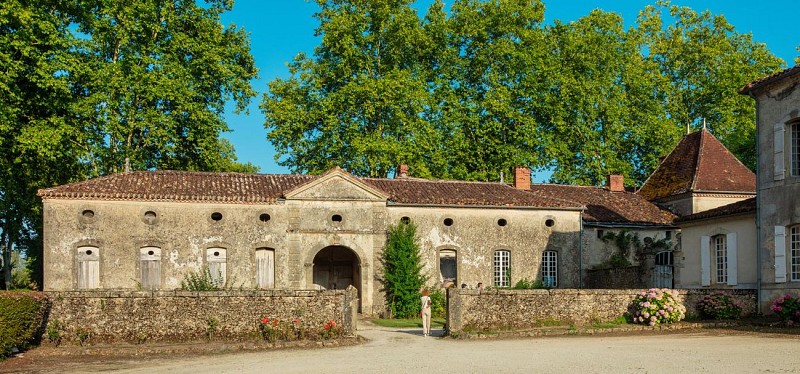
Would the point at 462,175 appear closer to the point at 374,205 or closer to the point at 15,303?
the point at 374,205

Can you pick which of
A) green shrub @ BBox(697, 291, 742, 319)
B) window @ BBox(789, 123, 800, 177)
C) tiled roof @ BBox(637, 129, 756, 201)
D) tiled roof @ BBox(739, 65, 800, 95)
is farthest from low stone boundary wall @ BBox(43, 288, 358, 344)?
tiled roof @ BBox(637, 129, 756, 201)

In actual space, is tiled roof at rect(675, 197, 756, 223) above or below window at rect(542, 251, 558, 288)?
above

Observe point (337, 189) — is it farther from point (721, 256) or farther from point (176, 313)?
point (721, 256)

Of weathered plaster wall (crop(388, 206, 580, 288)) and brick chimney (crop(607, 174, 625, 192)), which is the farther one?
brick chimney (crop(607, 174, 625, 192))

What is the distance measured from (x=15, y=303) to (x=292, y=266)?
13123mm

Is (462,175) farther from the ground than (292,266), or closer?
farther from the ground

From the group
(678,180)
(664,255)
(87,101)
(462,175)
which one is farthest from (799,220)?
(87,101)

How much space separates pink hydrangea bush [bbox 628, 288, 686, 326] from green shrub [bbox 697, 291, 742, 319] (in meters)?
0.82

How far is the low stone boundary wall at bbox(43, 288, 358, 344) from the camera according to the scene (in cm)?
1834

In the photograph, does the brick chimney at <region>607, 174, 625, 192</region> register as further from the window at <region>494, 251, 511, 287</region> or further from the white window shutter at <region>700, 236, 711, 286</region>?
the white window shutter at <region>700, 236, 711, 286</region>

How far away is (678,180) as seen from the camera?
37.0m

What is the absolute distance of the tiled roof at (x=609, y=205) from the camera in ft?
111

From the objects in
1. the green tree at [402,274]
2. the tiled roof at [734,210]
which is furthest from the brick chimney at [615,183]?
the green tree at [402,274]

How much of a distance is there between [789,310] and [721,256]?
4.38 meters
